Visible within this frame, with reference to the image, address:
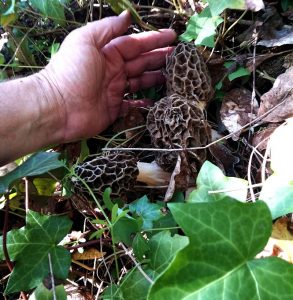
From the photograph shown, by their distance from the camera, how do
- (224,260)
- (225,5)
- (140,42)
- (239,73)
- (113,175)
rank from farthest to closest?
(140,42), (239,73), (113,175), (225,5), (224,260)

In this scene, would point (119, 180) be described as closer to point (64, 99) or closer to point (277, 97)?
point (64, 99)

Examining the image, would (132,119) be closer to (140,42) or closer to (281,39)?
(140,42)

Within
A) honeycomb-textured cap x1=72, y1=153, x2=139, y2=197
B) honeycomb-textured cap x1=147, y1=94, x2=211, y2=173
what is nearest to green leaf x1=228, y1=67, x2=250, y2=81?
honeycomb-textured cap x1=147, y1=94, x2=211, y2=173

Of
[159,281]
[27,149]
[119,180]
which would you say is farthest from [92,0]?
[159,281]

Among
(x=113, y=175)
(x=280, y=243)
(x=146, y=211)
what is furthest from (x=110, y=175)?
(x=280, y=243)

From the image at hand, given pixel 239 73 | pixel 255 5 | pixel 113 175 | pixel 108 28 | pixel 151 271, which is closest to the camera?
pixel 151 271

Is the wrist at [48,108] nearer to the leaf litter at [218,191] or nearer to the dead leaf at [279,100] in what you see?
the leaf litter at [218,191]
